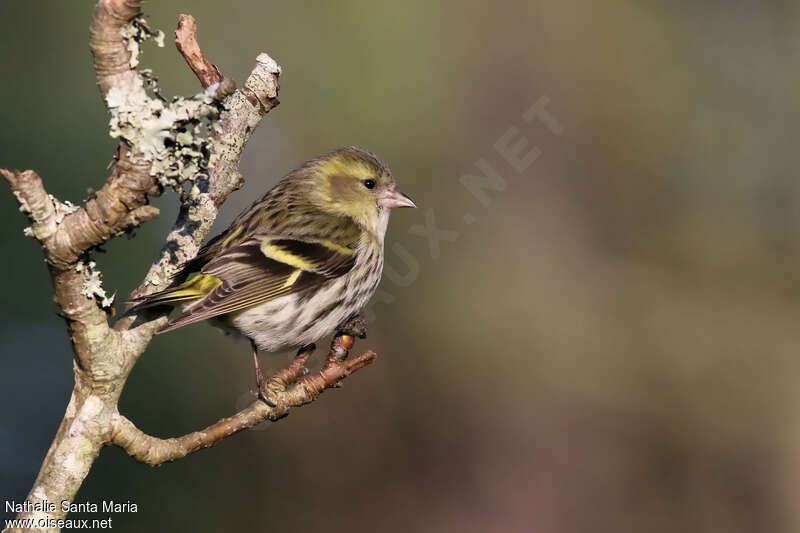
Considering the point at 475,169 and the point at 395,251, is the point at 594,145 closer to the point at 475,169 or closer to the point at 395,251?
the point at 475,169

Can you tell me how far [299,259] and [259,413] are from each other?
60.7 inches

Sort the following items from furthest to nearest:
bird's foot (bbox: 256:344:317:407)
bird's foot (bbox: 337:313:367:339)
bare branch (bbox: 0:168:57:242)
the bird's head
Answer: the bird's head → bird's foot (bbox: 337:313:367:339) → bird's foot (bbox: 256:344:317:407) → bare branch (bbox: 0:168:57:242)

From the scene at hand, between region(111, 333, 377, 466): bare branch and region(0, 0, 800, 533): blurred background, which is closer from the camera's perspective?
region(111, 333, 377, 466): bare branch

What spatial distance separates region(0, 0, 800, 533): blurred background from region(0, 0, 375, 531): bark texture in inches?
111

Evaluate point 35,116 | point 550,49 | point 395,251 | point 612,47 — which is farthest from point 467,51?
point 35,116

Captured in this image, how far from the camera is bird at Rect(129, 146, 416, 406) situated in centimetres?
405

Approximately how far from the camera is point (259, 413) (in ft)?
9.96

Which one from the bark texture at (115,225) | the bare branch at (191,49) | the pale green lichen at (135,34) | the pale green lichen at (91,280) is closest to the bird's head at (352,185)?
the bare branch at (191,49)

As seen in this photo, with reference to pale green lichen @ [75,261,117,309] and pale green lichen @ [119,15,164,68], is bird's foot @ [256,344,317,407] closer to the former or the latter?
pale green lichen @ [75,261,117,309]

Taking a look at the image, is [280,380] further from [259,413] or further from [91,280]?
[91,280]

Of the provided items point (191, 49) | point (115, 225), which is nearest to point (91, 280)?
point (115, 225)

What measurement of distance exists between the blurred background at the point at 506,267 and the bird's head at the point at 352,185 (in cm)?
106

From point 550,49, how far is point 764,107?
7.07 ft

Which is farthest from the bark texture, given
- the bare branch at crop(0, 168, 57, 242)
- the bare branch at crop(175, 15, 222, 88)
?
the bare branch at crop(175, 15, 222, 88)
